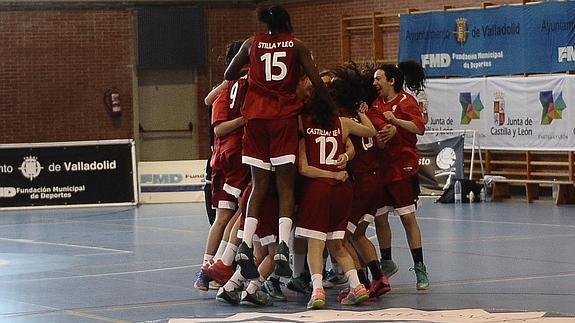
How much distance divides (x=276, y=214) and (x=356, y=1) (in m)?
16.5

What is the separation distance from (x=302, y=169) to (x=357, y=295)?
1022mm

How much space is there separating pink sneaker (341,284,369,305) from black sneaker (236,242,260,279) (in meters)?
0.73

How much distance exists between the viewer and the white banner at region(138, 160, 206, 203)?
72.9 ft

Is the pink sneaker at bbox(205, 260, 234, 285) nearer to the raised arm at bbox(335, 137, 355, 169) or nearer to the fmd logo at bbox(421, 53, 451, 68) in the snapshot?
the raised arm at bbox(335, 137, 355, 169)

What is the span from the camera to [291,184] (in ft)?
28.6

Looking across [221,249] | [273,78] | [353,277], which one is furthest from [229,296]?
[273,78]

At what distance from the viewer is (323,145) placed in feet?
28.5

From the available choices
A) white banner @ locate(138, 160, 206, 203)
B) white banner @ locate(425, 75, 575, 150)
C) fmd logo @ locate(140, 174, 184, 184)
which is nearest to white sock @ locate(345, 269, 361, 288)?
white banner @ locate(425, 75, 575, 150)

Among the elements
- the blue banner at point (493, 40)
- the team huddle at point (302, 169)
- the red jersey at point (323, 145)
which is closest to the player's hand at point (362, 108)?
the team huddle at point (302, 169)

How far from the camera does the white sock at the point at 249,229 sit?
868 centimetres

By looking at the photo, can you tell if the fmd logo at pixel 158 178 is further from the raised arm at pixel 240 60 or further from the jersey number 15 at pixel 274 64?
the jersey number 15 at pixel 274 64

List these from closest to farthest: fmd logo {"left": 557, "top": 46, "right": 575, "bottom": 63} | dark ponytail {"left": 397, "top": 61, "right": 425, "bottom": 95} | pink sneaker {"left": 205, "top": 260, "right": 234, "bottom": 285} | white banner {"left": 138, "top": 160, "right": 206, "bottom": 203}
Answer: pink sneaker {"left": 205, "top": 260, "right": 234, "bottom": 285}
dark ponytail {"left": 397, "top": 61, "right": 425, "bottom": 95}
fmd logo {"left": 557, "top": 46, "right": 575, "bottom": 63}
white banner {"left": 138, "top": 160, "right": 206, "bottom": 203}

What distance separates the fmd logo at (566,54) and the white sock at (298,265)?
1153 centimetres

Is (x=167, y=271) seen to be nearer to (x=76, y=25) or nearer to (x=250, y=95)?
(x=250, y=95)
